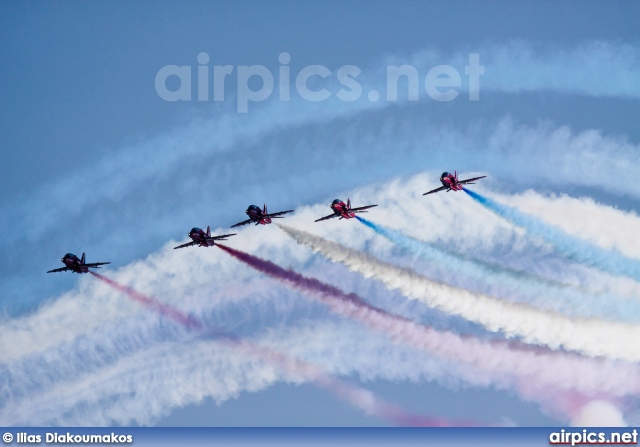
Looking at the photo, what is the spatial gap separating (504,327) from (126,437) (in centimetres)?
3254

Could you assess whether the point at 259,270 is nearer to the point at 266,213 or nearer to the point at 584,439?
the point at 266,213

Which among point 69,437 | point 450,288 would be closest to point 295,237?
point 450,288

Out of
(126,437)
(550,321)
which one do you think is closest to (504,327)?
(550,321)

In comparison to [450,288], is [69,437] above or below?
below

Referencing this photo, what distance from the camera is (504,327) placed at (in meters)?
139

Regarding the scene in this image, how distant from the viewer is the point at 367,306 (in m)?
143

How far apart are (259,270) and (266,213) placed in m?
7.33

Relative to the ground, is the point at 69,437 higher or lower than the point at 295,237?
lower

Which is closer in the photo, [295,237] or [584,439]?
[584,439]

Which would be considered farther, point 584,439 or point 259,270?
point 259,270

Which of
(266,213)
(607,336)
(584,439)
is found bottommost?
(584,439)

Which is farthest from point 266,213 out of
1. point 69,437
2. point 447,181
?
point 69,437

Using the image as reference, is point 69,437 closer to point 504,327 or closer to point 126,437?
point 126,437

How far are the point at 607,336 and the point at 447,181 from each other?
58.5 ft
